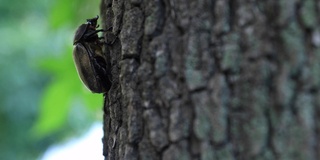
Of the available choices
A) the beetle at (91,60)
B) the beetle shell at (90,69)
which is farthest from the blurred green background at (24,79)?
the beetle shell at (90,69)

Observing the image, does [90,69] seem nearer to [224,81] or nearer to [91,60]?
[91,60]

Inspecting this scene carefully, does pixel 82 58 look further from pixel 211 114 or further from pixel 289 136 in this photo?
pixel 289 136

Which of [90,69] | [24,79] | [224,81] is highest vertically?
[24,79]

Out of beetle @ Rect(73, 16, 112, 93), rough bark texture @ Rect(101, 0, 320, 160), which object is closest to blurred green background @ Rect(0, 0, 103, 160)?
beetle @ Rect(73, 16, 112, 93)

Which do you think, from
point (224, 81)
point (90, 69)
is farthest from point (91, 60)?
point (224, 81)

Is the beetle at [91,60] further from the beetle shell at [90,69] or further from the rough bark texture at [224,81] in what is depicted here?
the rough bark texture at [224,81]

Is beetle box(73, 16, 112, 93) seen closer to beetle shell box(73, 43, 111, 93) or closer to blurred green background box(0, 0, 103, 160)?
beetle shell box(73, 43, 111, 93)

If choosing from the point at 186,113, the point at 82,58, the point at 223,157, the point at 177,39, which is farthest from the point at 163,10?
the point at 82,58
